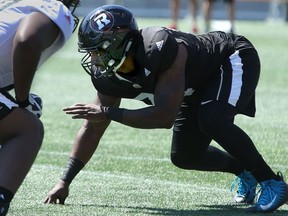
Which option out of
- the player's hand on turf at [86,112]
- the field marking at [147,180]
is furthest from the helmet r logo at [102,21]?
the field marking at [147,180]

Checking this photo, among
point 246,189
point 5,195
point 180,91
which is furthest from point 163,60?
point 5,195

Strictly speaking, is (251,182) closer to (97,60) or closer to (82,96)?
(97,60)

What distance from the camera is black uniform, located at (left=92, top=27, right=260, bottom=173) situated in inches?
206

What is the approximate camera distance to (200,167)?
19.3 feet

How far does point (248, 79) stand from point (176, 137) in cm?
61

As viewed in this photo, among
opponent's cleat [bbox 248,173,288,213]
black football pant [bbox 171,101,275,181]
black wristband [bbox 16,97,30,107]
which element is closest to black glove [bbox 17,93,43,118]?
black wristband [bbox 16,97,30,107]

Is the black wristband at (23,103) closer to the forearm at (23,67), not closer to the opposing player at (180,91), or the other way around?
the forearm at (23,67)

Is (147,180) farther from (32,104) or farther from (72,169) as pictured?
(32,104)

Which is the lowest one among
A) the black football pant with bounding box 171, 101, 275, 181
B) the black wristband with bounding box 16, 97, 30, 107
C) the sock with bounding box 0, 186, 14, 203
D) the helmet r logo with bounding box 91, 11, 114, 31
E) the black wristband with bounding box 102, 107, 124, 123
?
the black football pant with bounding box 171, 101, 275, 181

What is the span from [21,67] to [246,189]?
6.32ft

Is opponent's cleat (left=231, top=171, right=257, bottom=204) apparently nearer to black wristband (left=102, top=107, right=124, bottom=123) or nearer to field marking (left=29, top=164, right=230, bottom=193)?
field marking (left=29, top=164, right=230, bottom=193)

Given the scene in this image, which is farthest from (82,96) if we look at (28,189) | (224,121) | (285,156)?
(224,121)

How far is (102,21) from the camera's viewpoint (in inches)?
204

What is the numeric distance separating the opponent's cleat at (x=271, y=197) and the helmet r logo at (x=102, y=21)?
51.5 inches
